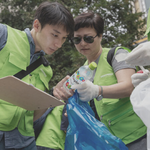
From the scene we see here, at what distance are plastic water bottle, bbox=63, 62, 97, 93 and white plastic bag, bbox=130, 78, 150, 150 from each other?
0.57m

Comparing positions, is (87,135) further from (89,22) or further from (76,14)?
(76,14)

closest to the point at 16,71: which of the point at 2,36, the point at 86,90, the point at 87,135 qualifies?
the point at 2,36

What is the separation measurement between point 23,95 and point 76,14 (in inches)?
175

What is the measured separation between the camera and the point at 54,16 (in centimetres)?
177

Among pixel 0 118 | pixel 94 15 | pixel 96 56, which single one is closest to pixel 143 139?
pixel 96 56

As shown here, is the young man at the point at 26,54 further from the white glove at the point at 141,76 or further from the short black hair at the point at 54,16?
the white glove at the point at 141,76

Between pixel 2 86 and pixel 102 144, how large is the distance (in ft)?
2.55

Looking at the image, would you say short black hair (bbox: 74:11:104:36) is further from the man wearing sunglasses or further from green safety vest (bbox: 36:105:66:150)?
green safety vest (bbox: 36:105:66:150)

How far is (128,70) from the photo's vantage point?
5.75ft

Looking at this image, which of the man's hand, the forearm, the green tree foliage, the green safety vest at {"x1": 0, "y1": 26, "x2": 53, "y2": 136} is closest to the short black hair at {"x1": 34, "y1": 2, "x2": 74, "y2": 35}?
the green safety vest at {"x1": 0, "y1": 26, "x2": 53, "y2": 136}

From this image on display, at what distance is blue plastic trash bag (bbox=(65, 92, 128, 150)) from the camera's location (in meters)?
1.39

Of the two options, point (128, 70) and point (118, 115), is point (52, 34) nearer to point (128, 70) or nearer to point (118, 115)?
point (128, 70)

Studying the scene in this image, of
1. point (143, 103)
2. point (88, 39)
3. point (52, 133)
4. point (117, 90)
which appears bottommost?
point (52, 133)

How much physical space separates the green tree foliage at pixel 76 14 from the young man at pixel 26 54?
3.24m
